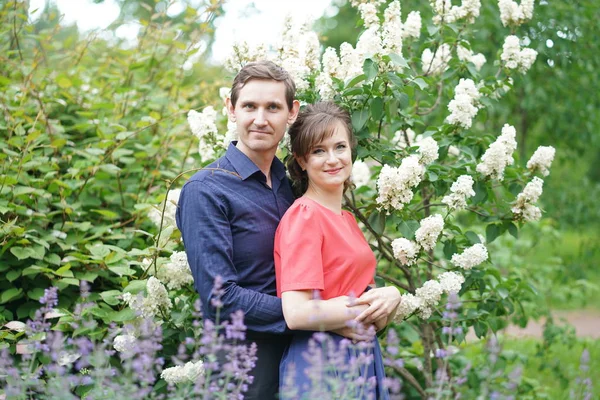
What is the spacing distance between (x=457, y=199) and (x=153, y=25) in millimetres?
2806

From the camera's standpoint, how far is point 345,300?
246 cm

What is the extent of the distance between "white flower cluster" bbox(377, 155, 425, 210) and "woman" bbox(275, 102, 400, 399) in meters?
0.19

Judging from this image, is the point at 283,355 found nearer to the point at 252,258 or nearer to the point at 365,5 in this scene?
the point at 252,258

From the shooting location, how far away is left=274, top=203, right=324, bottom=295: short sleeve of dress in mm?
2398

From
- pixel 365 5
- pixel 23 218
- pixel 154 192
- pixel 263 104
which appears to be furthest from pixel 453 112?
pixel 23 218

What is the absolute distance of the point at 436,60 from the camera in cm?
391

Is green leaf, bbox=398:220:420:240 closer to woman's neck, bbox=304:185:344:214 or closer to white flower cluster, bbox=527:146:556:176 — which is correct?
woman's neck, bbox=304:185:344:214

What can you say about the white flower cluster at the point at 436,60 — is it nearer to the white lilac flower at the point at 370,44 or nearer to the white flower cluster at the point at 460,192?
the white lilac flower at the point at 370,44

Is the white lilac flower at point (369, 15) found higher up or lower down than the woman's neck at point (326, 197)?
higher up

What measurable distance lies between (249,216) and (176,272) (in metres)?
0.49

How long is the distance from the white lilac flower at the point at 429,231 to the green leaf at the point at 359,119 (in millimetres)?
520

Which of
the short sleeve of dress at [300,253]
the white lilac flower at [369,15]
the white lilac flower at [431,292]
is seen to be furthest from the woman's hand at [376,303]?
the white lilac flower at [369,15]

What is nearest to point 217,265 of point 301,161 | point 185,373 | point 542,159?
point 185,373

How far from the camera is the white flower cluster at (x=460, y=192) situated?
2.94 m
